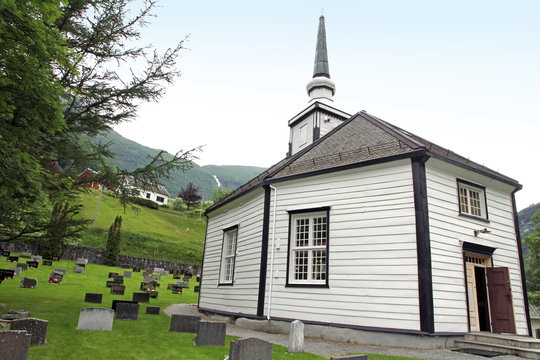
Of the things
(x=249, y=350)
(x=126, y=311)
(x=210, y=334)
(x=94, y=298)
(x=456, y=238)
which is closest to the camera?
(x=249, y=350)

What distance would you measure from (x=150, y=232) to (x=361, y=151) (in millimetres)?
42685

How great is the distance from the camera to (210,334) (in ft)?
25.0

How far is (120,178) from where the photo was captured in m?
10.8

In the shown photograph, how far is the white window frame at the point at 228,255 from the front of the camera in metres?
14.2

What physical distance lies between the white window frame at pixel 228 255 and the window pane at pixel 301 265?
11.9 ft

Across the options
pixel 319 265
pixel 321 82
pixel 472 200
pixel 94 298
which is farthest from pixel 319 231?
pixel 321 82

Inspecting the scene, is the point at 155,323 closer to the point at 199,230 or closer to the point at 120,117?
the point at 120,117

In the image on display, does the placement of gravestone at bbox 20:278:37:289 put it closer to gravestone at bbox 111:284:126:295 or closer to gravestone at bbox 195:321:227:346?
gravestone at bbox 111:284:126:295

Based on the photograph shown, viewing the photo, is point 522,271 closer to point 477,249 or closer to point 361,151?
point 477,249

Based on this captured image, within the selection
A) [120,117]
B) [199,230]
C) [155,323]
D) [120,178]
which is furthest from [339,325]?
[199,230]

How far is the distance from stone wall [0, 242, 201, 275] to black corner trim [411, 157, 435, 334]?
103 feet

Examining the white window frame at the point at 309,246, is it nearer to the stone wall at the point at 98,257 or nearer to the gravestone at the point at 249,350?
the gravestone at the point at 249,350

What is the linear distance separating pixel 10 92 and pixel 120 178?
4702 millimetres

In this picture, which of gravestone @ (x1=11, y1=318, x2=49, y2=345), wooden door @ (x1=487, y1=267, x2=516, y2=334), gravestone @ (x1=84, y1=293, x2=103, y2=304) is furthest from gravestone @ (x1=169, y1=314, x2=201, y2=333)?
wooden door @ (x1=487, y1=267, x2=516, y2=334)
